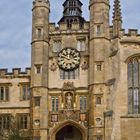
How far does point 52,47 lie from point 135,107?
10.3m

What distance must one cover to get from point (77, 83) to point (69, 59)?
8.38 feet

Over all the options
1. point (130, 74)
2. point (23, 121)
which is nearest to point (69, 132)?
point (23, 121)

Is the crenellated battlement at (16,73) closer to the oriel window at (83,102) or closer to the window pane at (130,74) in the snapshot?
the oriel window at (83,102)

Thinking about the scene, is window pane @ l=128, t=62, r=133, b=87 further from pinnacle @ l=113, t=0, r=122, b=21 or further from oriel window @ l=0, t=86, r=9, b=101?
oriel window @ l=0, t=86, r=9, b=101

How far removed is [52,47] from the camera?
4797cm

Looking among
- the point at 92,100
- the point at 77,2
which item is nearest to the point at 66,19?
the point at 77,2

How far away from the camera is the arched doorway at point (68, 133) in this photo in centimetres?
4697

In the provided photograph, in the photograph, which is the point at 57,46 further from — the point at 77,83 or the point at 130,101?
the point at 130,101

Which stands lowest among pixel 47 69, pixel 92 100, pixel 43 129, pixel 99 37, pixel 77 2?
pixel 43 129

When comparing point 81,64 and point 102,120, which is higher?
point 81,64

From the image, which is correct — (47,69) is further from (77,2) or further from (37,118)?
(77,2)

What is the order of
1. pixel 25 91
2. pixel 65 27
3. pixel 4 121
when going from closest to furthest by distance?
pixel 4 121
pixel 65 27
pixel 25 91

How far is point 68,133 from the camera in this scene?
4747cm

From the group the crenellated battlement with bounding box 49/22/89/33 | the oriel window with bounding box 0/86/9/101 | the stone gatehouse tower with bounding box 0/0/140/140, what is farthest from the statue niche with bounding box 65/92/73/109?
the crenellated battlement with bounding box 49/22/89/33
